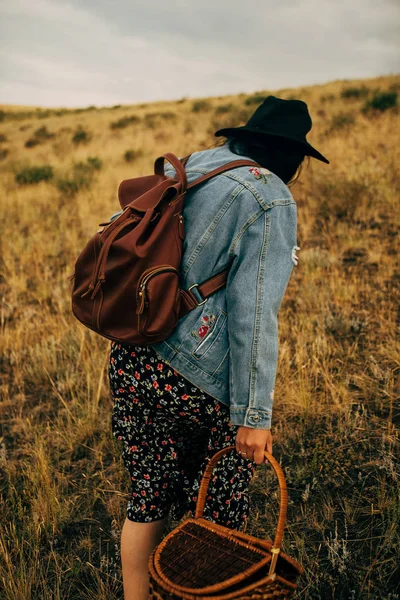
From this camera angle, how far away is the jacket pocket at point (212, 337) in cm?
141

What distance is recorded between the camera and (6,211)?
773 cm

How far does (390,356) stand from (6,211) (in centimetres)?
668

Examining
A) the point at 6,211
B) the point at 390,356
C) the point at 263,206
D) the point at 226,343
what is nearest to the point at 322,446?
the point at 390,356

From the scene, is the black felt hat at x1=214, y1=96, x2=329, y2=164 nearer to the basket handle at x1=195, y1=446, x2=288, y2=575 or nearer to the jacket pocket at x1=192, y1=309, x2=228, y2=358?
the jacket pocket at x1=192, y1=309, x2=228, y2=358

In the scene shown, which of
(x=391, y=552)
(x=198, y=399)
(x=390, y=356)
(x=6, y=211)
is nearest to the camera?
(x=198, y=399)

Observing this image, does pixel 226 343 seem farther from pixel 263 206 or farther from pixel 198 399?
pixel 263 206

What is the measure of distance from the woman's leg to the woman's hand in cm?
50

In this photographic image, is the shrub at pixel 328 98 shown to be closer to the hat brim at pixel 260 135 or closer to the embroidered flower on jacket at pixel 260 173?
the hat brim at pixel 260 135

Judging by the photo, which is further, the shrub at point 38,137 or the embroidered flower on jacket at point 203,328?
the shrub at point 38,137

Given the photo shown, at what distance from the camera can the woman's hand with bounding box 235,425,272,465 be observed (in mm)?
1378

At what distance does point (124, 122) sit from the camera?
57.5 feet

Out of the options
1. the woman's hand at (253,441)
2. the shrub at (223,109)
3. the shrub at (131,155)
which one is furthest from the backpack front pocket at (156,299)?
the shrub at (223,109)

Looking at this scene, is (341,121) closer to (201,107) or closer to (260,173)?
(201,107)

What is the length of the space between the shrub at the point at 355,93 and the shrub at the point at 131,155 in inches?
268
